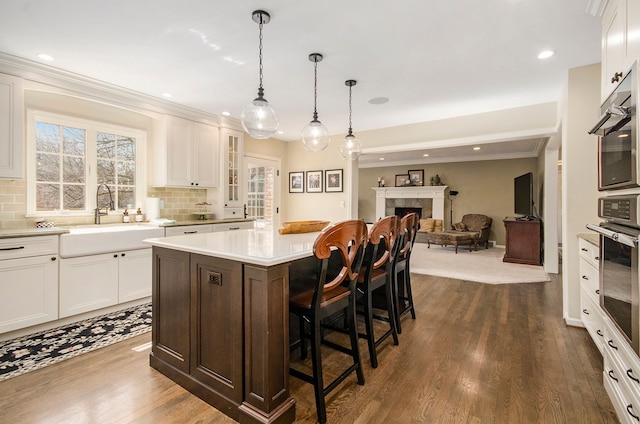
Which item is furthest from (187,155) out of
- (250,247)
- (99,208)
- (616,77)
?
(616,77)

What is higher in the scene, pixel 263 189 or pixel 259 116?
pixel 259 116

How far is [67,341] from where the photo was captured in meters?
2.51

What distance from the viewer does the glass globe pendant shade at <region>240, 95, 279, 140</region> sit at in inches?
89.7

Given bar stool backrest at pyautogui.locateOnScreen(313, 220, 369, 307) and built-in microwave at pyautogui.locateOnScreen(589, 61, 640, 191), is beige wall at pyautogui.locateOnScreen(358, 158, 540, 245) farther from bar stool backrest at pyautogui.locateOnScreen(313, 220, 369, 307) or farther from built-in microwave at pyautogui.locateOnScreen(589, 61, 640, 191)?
bar stool backrest at pyautogui.locateOnScreen(313, 220, 369, 307)

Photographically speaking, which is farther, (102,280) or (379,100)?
(379,100)

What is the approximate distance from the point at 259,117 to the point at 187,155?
2.51m

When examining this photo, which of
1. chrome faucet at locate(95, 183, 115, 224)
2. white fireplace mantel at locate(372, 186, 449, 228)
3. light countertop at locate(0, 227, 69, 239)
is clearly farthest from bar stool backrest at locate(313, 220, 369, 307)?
white fireplace mantel at locate(372, 186, 449, 228)

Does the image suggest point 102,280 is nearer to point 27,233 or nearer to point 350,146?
point 27,233

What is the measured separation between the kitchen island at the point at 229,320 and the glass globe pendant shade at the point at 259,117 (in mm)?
913

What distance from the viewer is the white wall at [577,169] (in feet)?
9.16

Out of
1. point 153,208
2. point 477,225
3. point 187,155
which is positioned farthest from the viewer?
point 477,225

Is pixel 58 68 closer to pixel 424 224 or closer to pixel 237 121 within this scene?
pixel 237 121

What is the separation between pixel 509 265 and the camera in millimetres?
5621

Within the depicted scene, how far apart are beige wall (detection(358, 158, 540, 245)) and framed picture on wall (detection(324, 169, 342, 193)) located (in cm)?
460
